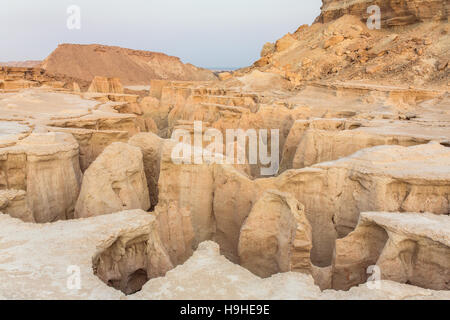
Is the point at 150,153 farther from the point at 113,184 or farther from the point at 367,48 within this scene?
the point at 367,48

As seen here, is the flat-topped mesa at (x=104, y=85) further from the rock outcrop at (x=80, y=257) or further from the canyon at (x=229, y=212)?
the rock outcrop at (x=80, y=257)

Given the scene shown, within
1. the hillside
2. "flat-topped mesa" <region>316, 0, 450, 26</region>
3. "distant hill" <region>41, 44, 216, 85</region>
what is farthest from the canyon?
"distant hill" <region>41, 44, 216, 85</region>

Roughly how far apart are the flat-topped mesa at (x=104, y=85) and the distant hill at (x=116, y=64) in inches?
658

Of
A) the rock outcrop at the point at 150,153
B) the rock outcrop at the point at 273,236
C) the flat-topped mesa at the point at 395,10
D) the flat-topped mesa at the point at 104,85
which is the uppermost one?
the flat-topped mesa at the point at 395,10

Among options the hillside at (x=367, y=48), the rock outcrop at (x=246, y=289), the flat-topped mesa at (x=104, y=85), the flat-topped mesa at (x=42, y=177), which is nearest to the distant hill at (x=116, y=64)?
the flat-topped mesa at (x=104, y=85)

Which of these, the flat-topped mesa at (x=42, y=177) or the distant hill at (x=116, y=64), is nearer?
the flat-topped mesa at (x=42, y=177)

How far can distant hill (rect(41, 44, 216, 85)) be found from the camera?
2280 inches

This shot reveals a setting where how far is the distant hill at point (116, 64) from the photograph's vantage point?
57906 mm

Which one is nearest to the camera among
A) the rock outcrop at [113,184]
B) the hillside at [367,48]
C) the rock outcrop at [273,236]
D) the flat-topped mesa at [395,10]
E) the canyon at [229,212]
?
the canyon at [229,212]

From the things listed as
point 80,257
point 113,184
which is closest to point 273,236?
point 80,257

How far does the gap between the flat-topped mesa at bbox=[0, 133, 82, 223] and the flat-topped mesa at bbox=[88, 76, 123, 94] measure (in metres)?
28.8

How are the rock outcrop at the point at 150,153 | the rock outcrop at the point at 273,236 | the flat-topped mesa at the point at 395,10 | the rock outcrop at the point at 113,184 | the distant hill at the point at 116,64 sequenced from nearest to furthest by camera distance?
the rock outcrop at the point at 273,236, the rock outcrop at the point at 113,184, the rock outcrop at the point at 150,153, the flat-topped mesa at the point at 395,10, the distant hill at the point at 116,64

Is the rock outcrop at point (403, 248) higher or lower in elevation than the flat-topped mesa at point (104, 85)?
lower
